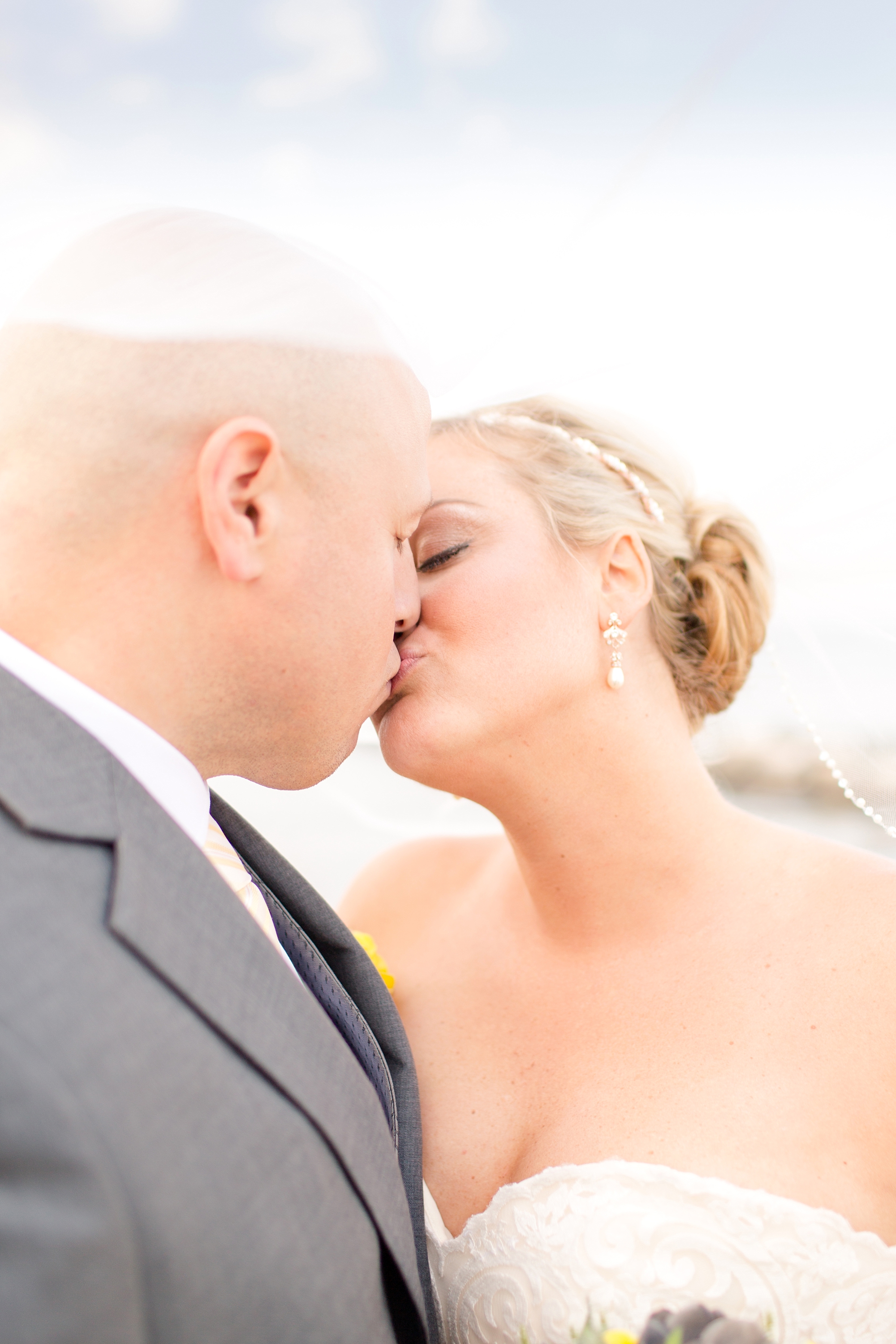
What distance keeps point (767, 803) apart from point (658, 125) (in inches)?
258

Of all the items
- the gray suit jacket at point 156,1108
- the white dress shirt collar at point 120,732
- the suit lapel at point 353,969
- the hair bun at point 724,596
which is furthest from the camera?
the hair bun at point 724,596

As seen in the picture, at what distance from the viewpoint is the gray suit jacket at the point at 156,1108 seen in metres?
1.04

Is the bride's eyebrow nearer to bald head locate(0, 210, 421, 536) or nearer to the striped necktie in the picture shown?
bald head locate(0, 210, 421, 536)

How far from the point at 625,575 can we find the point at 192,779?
145 centimetres

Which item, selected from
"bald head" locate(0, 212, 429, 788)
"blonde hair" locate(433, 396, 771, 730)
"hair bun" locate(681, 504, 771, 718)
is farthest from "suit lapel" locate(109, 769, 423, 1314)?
"hair bun" locate(681, 504, 771, 718)

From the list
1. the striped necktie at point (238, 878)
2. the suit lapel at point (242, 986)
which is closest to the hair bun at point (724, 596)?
the striped necktie at point (238, 878)

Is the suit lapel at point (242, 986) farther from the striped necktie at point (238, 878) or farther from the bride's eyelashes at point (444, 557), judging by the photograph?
the bride's eyelashes at point (444, 557)

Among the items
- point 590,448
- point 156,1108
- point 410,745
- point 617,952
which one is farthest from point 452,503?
point 156,1108

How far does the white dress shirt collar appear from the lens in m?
1.49

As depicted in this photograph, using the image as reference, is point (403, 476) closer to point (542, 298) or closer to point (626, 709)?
point (542, 298)

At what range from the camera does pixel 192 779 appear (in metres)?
1.66

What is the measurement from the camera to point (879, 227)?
225 centimetres

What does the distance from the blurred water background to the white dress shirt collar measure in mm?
953

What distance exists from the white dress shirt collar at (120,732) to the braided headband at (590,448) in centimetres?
155
